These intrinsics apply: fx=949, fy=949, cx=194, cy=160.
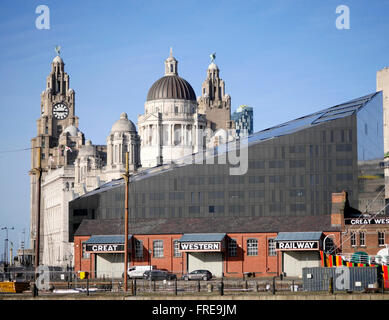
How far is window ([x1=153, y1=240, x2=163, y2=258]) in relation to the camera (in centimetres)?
11725

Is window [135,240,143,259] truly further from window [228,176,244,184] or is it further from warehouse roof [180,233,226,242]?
window [228,176,244,184]

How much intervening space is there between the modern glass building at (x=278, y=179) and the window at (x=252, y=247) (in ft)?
32.4

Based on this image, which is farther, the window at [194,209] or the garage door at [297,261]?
the window at [194,209]

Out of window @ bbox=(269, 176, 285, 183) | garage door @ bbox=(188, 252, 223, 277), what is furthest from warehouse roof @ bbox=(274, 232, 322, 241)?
window @ bbox=(269, 176, 285, 183)

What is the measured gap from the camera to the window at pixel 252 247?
114 metres

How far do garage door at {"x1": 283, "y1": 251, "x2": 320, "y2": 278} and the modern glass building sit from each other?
42.2ft

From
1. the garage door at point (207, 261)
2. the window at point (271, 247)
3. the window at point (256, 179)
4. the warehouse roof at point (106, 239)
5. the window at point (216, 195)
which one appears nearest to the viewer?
the window at point (271, 247)

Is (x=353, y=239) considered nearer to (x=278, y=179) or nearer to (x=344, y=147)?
(x=344, y=147)

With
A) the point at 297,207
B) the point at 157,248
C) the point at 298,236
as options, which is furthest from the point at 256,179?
the point at 157,248

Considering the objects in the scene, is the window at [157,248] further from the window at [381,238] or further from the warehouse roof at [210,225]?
the window at [381,238]

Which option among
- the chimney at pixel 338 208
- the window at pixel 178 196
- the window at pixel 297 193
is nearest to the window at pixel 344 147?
the chimney at pixel 338 208

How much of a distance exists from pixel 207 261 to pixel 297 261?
36.6 ft
